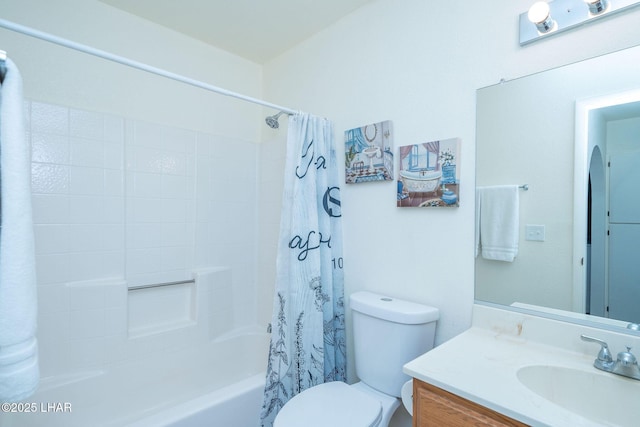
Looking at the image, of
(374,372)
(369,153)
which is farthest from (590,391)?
(369,153)

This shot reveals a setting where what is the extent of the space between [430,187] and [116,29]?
2023 millimetres

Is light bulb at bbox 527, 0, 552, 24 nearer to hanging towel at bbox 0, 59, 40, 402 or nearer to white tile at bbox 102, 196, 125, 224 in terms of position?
hanging towel at bbox 0, 59, 40, 402

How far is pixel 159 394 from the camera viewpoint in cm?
189

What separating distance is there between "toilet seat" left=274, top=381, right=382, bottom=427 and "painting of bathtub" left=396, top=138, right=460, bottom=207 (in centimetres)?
89

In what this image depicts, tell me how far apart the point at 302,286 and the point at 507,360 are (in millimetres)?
947

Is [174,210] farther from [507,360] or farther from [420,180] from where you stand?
[507,360]

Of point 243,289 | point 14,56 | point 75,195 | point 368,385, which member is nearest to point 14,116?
point 75,195

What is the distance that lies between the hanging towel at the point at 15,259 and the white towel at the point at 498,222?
1.44 metres

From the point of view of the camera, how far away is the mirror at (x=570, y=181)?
1.02 meters

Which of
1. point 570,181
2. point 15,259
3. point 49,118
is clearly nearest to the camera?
point 15,259

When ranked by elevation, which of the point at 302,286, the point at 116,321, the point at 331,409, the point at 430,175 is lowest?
the point at 331,409

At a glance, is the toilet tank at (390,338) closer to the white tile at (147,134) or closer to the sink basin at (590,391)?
the sink basin at (590,391)

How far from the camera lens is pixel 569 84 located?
1127 millimetres

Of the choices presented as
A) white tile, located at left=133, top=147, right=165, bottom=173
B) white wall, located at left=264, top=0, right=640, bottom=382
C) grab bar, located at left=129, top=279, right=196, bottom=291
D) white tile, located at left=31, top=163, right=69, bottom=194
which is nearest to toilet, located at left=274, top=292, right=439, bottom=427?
white wall, located at left=264, top=0, right=640, bottom=382
